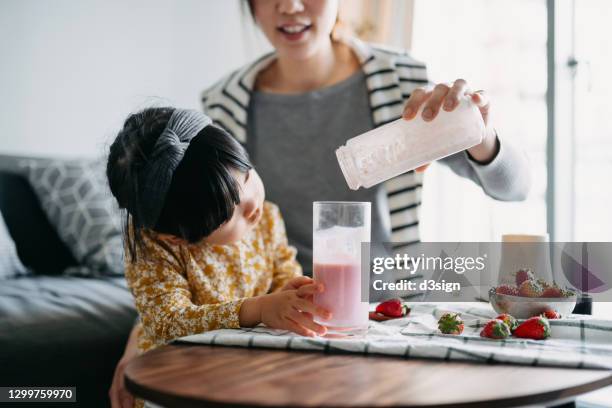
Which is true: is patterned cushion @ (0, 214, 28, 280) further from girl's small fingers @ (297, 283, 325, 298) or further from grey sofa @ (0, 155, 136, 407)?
girl's small fingers @ (297, 283, 325, 298)

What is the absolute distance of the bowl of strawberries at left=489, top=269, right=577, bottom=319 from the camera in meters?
1.00

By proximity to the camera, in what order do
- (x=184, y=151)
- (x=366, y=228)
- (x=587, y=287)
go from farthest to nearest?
(x=587, y=287)
(x=184, y=151)
(x=366, y=228)

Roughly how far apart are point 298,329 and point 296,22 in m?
0.86

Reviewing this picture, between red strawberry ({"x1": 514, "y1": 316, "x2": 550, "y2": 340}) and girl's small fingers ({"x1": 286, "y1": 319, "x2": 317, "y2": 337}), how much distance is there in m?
0.31

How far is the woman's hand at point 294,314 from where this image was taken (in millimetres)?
925

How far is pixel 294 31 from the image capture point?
1.53m

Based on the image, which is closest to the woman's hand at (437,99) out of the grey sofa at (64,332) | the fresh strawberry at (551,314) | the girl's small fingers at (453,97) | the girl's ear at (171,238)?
the girl's small fingers at (453,97)

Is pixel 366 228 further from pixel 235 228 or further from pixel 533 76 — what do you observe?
pixel 533 76

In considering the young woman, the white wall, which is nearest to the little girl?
the young woman

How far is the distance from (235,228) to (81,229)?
130 centimetres

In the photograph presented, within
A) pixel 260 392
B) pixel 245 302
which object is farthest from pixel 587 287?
pixel 260 392

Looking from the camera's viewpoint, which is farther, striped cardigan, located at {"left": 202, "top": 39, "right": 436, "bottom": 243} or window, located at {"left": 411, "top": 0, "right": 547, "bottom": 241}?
window, located at {"left": 411, "top": 0, "right": 547, "bottom": 241}

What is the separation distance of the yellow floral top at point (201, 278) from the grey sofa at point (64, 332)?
31 cm

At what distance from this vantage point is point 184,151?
1.09 m
